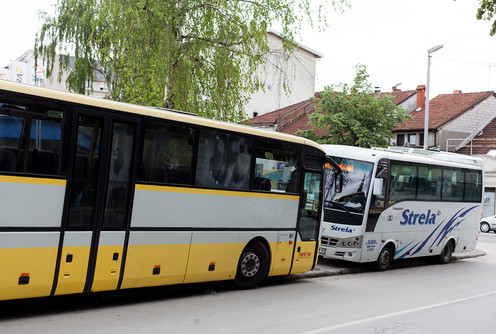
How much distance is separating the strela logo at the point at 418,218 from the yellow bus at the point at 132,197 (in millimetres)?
6040

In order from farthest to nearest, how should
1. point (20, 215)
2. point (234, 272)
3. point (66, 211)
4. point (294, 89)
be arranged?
1. point (294, 89)
2. point (234, 272)
3. point (66, 211)
4. point (20, 215)

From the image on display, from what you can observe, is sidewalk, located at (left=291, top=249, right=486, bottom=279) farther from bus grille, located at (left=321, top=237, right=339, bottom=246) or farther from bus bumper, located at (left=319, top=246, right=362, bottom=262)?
bus grille, located at (left=321, top=237, right=339, bottom=246)

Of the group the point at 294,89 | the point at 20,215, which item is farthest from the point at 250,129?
the point at 294,89

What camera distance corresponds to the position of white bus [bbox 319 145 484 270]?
1572cm

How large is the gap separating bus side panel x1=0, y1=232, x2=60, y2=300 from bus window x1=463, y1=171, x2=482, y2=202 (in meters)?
16.1

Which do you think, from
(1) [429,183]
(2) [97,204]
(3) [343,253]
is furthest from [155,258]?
(1) [429,183]

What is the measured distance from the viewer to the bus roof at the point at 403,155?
52.7ft

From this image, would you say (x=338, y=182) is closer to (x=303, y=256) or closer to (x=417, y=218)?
(x=303, y=256)

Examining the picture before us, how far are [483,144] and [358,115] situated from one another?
22.3 m

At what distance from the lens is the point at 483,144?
159 feet

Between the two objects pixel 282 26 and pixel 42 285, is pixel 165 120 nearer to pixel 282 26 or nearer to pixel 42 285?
pixel 42 285

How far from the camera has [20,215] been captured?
7.66 meters

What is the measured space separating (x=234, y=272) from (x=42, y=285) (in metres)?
4.15

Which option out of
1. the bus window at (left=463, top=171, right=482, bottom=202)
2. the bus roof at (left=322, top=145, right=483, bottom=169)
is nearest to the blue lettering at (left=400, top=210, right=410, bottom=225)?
the bus roof at (left=322, top=145, right=483, bottom=169)
